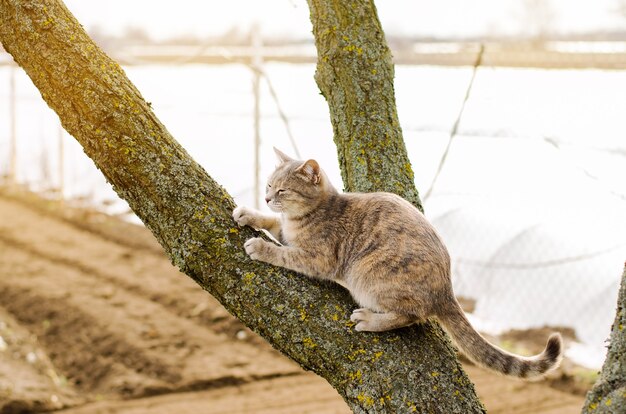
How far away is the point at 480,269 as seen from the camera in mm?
6324

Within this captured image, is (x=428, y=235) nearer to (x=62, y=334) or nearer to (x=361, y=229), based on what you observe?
(x=361, y=229)

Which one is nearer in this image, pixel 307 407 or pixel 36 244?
pixel 307 407

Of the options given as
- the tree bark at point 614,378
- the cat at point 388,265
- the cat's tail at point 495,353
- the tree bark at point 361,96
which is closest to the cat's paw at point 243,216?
the cat at point 388,265

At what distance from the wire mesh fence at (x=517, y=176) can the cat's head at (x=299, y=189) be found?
2.24 m

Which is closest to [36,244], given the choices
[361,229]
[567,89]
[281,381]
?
[281,381]

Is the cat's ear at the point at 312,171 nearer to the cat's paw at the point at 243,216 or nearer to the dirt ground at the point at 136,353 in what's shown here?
the cat's paw at the point at 243,216

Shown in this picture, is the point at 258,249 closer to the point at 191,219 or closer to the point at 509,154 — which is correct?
the point at 191,219

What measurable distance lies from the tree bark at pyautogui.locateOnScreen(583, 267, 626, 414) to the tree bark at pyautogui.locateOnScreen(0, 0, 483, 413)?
1.16 ft

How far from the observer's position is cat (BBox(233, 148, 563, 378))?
2211 millimetres

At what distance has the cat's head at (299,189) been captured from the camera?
2.85 meters

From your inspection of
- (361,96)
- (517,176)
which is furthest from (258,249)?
(517,176)

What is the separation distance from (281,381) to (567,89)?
122 inches

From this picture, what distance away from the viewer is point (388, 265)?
2357 mm

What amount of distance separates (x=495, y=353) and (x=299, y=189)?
1.00 meters
